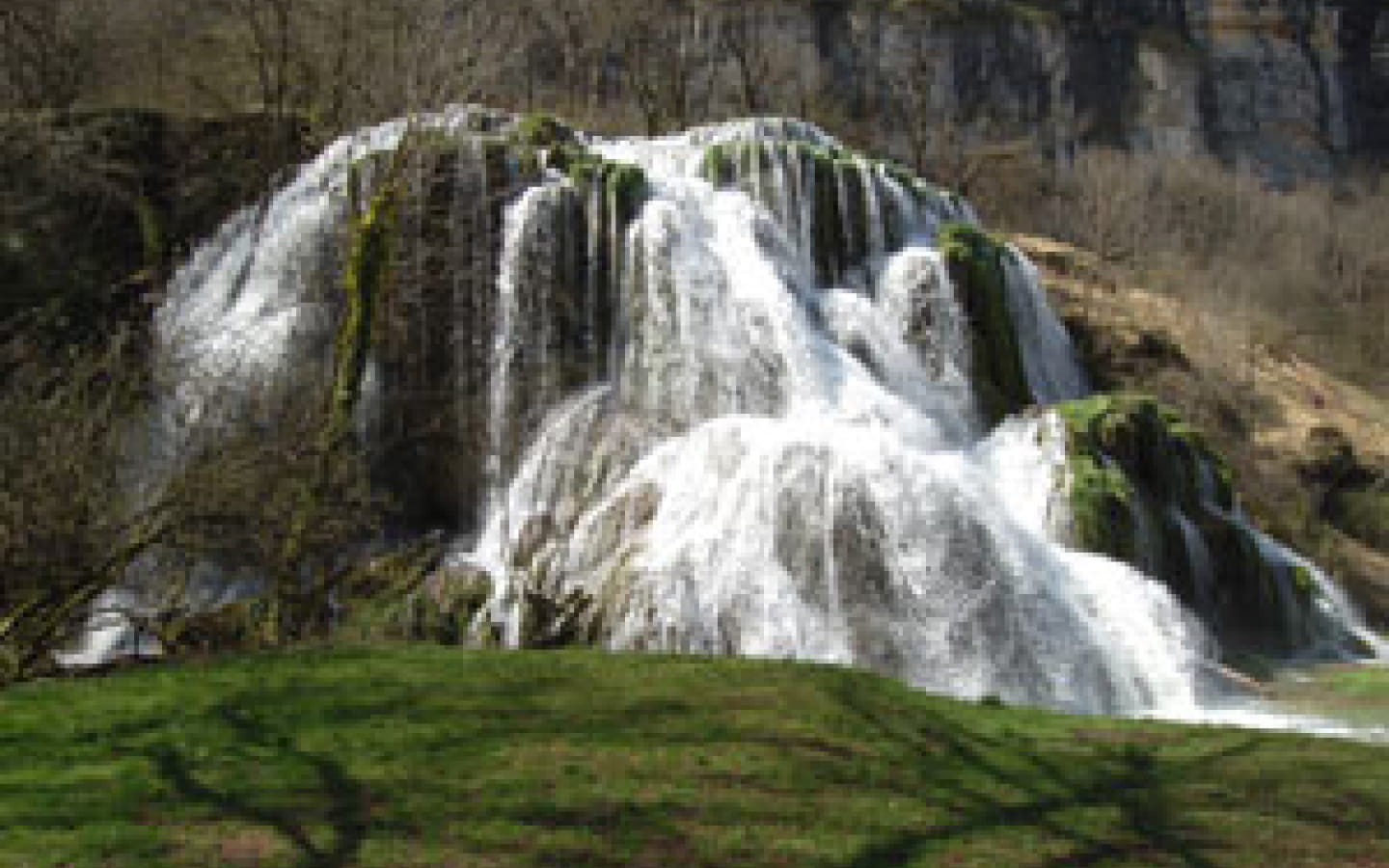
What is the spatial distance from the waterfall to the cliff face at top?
40.0 metres

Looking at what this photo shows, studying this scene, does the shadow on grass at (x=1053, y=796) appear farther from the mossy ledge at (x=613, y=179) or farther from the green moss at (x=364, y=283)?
the mossy ledge at (x=613, y=179)

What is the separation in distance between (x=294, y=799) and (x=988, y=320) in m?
19.1

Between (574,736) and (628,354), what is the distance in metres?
11.3

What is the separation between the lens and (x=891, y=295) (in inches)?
864

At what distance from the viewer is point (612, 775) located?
5988 mm

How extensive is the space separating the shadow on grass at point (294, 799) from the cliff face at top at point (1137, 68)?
189ft

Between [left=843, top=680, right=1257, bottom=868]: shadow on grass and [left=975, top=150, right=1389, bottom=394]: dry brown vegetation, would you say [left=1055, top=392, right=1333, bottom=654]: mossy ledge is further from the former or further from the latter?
[left=975, top=150, right=1389, bottom=394]: dry brown vegetation

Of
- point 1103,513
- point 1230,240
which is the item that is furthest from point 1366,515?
point 1230,240

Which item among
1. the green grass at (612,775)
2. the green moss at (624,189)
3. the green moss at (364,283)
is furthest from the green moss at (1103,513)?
the green moss at (364,283)

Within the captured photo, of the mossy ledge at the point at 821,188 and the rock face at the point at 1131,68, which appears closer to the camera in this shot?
the mossy ledge at the point at 821,188

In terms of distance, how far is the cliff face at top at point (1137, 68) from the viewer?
67000 millimetres

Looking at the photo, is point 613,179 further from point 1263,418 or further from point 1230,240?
point 1230,240

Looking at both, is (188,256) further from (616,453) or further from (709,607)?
(709,607)

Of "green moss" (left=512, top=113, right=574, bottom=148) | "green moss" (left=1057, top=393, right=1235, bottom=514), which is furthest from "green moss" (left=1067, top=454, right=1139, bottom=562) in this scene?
"green moss" (left=512, top=113, right=574, bottom=148)
